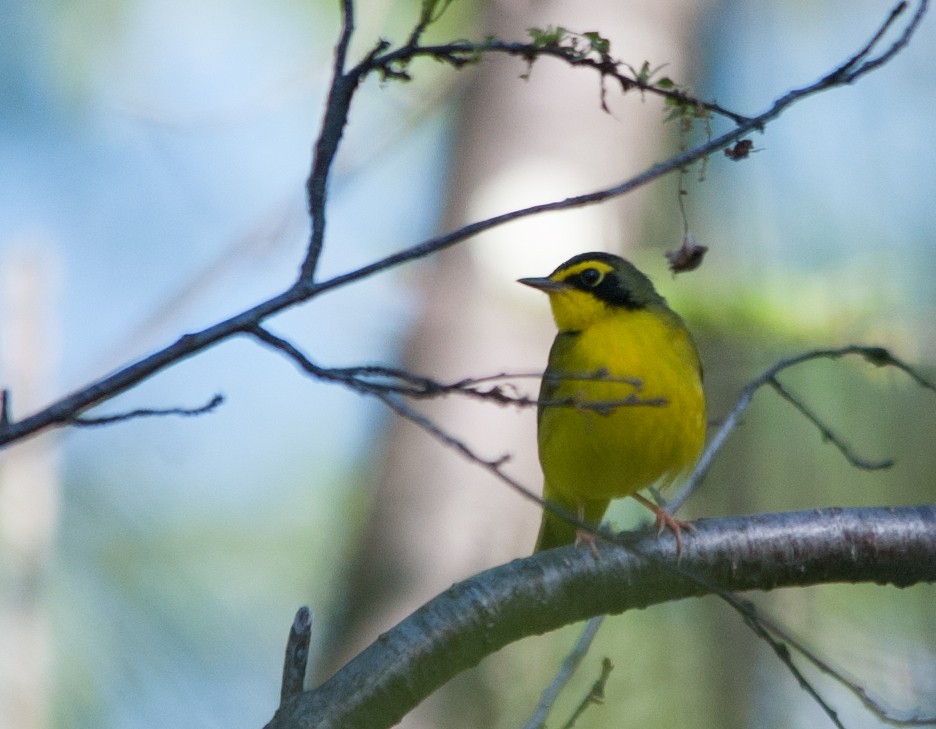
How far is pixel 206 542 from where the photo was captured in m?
10.1

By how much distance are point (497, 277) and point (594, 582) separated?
457cm

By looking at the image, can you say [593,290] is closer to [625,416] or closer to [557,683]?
[625,416]

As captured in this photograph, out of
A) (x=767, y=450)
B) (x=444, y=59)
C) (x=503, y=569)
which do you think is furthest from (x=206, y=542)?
(x=444, y=59)

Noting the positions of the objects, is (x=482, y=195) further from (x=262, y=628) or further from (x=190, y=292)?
(x=262, y=628)

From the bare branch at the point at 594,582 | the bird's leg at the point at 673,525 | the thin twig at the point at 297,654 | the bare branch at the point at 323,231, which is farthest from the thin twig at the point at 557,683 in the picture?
the bare branch at the point at 323,231

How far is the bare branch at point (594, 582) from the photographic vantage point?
293 centimetres

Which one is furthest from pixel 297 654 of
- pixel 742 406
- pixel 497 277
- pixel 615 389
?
pixel 497 277

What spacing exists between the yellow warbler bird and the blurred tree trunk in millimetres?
1804

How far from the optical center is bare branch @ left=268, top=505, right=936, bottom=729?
9.61 ft

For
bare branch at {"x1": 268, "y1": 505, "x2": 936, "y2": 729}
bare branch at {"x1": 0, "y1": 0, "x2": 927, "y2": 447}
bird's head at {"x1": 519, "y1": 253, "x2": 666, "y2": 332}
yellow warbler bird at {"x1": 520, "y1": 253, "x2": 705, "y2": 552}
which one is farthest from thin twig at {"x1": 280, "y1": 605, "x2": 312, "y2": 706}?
bird's head at {"x1": 519, "y1": 253, "x2": 666, "y2": 332}

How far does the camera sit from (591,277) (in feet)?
17.6

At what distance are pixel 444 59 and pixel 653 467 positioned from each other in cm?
285

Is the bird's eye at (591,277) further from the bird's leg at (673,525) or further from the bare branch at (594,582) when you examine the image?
the bare branch at (594,582)

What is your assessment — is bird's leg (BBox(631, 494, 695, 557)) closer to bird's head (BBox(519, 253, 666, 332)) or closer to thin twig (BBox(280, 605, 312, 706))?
bird's head (BBox(519, 253, 666, 332))
